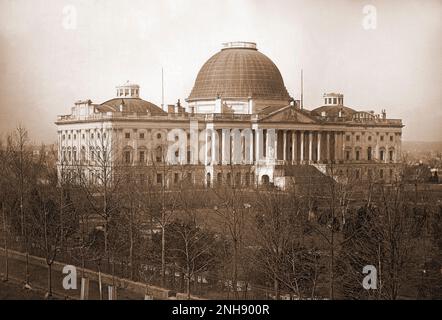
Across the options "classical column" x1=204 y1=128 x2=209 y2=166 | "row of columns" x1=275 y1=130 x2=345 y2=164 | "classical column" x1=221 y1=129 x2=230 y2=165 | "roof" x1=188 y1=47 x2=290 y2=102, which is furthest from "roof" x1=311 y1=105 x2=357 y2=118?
"classical column" x1=204 y1=128 x2=209 y2=166

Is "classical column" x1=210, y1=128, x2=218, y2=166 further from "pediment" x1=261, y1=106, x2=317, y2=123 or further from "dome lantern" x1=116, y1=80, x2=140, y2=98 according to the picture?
"dome lantern" x1=116, y1=80, x2=140, y2=98

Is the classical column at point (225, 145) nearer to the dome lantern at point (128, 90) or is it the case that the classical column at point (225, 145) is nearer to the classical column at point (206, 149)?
the classical column at point (206, 149)

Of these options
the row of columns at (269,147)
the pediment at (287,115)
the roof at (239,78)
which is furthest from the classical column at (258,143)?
the roof at (239,78)

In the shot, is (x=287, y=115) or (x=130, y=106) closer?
(x=130, y=106)

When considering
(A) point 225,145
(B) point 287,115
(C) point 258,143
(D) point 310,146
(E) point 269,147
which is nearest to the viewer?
(A) point 225,145

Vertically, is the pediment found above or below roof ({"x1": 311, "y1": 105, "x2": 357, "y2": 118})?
below

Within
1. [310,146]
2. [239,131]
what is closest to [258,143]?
[239,131]

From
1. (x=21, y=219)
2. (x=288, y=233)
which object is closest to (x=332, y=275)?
(x=288, y=233)

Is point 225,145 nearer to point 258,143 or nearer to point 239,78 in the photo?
point 258,143
